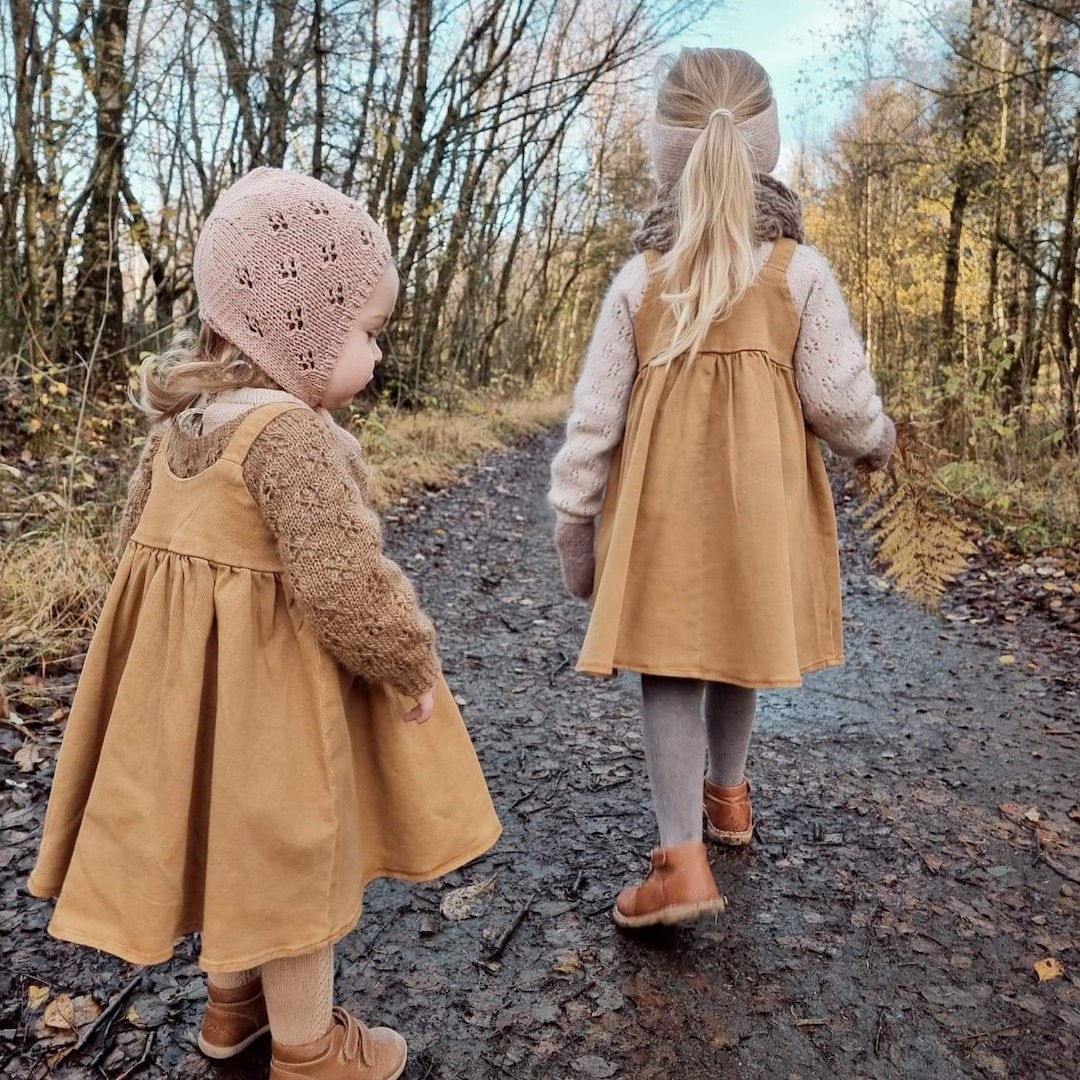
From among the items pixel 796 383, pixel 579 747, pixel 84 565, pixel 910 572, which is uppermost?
pixel 796 383

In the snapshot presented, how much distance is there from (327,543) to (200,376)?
0.41 m

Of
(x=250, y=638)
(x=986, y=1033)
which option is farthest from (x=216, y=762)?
(x=986, y=1033)

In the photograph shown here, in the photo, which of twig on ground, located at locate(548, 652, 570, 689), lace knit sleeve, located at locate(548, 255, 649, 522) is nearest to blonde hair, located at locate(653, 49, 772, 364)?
lace knit sleeve, located at locate(548, 255, 649, 522)

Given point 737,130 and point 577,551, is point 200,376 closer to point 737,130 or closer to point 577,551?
point 577,551

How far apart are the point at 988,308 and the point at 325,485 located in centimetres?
1227

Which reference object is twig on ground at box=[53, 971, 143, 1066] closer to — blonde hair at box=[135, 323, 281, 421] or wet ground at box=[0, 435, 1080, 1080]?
wet ground at box=[0, 435, 1080, 1080]

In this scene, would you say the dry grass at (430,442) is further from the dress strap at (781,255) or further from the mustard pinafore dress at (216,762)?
the mustard pinafore dress at (216,762)

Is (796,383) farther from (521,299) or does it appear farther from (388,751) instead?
(521,299)

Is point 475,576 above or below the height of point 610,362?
below

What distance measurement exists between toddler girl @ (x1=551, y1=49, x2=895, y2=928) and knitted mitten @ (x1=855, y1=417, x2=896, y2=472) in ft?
0.09

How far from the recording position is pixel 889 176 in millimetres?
11641

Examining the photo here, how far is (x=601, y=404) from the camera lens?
2258 mm

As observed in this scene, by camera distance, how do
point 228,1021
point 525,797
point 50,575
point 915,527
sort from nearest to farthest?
point 228,1021 → point 915,527 → point 525,797 → point 50,575

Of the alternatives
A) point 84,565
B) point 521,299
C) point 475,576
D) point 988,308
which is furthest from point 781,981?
point 521,299
